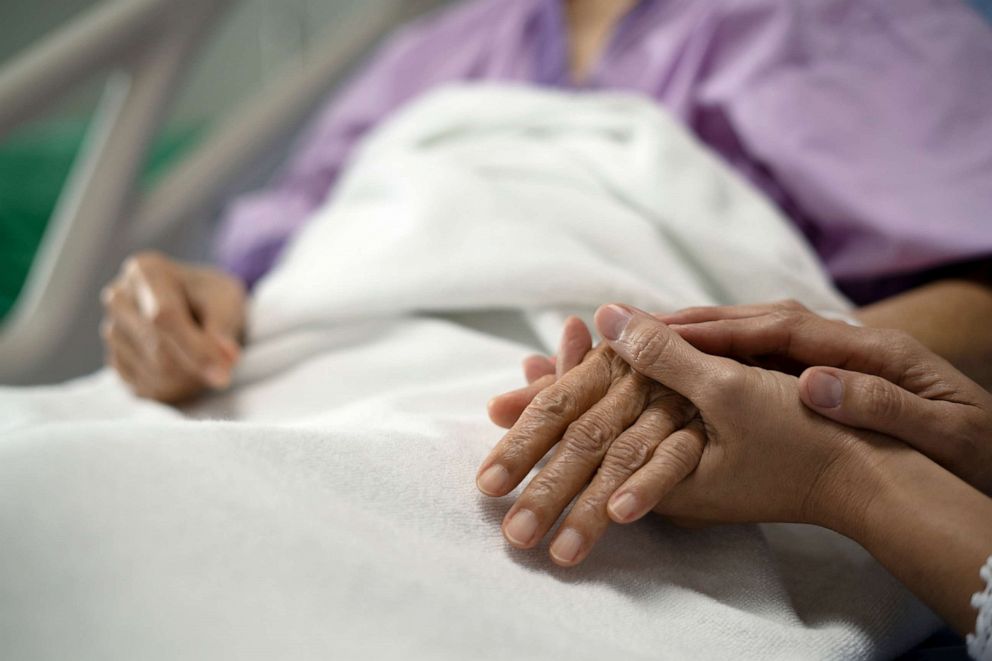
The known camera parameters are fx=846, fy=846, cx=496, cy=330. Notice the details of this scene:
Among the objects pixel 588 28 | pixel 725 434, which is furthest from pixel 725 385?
pixel 588 28

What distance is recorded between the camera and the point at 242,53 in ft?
A: 7.07

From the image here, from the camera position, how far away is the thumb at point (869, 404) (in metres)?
0.48

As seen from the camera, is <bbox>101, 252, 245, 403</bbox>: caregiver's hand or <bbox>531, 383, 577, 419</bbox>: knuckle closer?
<bbox>531, 383, 577, 419</bbox>: knuckle

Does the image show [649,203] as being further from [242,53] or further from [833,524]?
[242,53]

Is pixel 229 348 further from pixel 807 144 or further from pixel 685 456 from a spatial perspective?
pixel 807 144

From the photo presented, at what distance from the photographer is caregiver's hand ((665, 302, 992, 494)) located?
481 millimetres

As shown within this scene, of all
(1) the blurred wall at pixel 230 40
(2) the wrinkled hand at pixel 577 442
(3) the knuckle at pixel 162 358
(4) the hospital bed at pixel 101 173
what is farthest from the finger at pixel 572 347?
(1) the blurred wall at pixel 230 40

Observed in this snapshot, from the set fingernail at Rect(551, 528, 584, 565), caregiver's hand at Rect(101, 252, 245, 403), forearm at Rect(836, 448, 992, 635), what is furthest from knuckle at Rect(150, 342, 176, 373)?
forearm at Rect(836, 448, 992, 635)

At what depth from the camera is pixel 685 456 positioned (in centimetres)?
48

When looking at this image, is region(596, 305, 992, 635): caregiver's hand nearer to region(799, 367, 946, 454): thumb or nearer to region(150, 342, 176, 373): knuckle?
region(799, 367, 946, 454): thumb

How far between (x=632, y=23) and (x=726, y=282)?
20.6 inches

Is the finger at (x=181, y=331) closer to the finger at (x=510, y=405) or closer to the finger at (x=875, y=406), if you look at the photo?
the finger at (x=510, y=405)

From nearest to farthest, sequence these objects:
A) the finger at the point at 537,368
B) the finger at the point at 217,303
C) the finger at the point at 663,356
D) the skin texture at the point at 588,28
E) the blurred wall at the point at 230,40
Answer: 1. the finger at the point at 663,356
2. the finger at the point at 537,368
3. the finger at the point at 217,303
4. the skin texture at the point at 588,28
5. the blurred wall at the point at 230,40

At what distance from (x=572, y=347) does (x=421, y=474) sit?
14 centimetres
